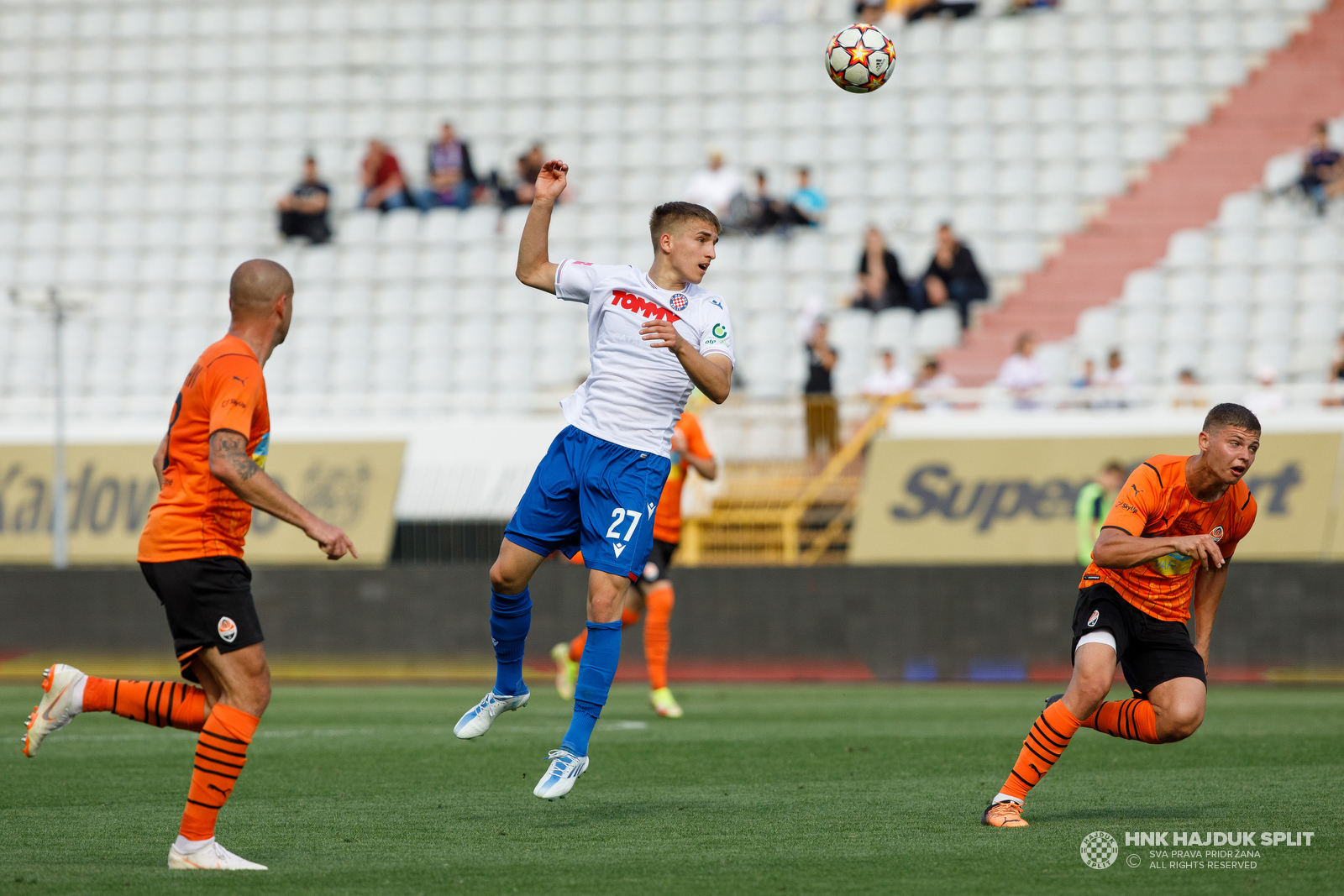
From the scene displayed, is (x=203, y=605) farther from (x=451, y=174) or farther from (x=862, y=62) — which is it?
(x=451, y=174)

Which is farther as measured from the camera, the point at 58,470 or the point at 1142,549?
the point at 58,470

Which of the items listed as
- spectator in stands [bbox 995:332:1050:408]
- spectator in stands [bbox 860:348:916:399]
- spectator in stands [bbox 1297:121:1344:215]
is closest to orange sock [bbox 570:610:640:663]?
spectator in stands [bbox 860:348:916:399]

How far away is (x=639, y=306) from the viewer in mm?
7273

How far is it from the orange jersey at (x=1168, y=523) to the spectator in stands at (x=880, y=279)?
1445 cm

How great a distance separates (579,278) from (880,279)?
14.4 m

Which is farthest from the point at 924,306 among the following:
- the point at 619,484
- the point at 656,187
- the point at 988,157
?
the point at 619,484

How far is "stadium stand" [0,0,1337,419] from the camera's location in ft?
74.6

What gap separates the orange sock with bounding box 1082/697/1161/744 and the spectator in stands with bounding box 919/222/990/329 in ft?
48.3

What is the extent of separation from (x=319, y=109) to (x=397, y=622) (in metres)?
12.9

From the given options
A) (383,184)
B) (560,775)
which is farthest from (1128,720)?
(383,184)

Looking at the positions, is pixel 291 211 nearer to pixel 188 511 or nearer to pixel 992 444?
pixel 992 444

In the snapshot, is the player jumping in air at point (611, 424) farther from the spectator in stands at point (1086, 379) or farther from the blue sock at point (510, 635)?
the spectator in stands at point (1086, 379)

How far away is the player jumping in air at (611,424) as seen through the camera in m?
7.16

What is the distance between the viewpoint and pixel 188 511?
571 centimetres
